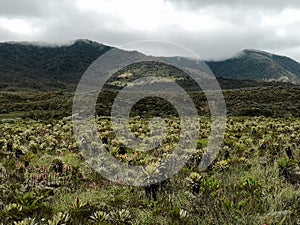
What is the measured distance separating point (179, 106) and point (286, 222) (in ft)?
249

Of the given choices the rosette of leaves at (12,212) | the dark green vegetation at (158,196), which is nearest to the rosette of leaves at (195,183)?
the dark green vegetation at (158,196)

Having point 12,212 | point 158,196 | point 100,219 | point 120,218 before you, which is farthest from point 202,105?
point 12,212

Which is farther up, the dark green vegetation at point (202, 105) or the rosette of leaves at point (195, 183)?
the rosette of leaves at point (195, 183)

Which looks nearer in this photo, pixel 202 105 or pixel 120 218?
pixel 120 218

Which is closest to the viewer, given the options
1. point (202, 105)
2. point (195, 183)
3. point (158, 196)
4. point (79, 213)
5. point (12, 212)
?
point (12, 212)

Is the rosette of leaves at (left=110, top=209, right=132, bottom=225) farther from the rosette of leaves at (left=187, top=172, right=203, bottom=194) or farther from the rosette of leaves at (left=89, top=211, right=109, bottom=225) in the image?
the rosette of leaves at (left=187, top=172, right=203, bottom=194)

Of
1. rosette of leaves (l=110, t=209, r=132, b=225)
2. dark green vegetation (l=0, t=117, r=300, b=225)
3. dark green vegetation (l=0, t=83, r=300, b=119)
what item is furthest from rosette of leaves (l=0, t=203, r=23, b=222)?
dark green vegetation (l=0, t=83, r=300, b=119)

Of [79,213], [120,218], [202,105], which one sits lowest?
[202,105]

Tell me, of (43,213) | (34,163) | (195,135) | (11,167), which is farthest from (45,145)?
(43,213)

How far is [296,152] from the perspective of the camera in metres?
13.8

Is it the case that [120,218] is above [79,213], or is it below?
above

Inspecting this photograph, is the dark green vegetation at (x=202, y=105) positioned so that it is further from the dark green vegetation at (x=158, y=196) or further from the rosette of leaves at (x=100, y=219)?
the rosette of leaves at (x=100, y=219)

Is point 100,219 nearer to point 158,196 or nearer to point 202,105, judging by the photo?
point 158,196

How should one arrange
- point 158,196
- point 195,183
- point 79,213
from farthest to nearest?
Result: point 158,196, point 195,183, point 79,213
